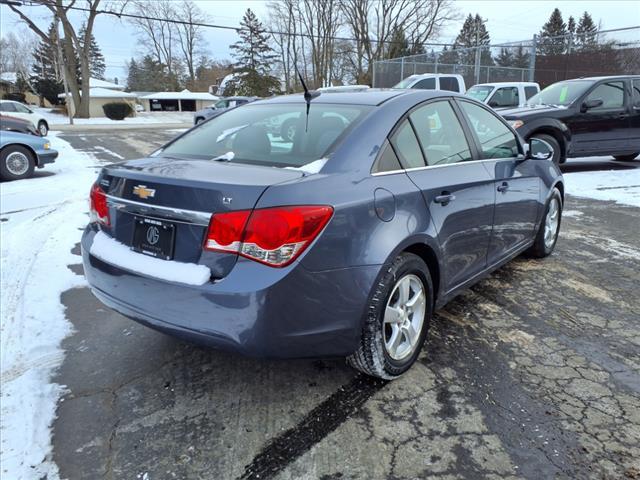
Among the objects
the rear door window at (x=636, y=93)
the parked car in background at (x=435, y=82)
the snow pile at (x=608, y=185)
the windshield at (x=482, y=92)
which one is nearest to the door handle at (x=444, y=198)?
the snow pile at (x=608, y=185)

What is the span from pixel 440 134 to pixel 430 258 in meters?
0.84

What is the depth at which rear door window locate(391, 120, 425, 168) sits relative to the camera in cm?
269

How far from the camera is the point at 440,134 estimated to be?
3.12 m

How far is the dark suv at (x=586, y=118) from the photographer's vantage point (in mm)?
8914

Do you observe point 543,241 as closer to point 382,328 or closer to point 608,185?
point 382,328

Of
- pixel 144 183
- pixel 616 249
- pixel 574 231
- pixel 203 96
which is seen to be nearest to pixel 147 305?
pixel 144 183

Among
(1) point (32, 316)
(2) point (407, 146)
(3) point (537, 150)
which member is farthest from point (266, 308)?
(3) point (537, 150)

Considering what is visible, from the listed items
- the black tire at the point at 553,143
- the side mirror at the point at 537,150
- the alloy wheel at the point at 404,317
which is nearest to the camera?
the alloy wheel at the point at 404,317

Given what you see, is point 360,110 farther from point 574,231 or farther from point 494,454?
point 574,231

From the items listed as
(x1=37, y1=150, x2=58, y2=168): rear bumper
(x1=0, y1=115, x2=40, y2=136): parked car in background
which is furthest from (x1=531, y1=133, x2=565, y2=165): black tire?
(x1=0, y1=115, x2=40, y2=136): parked car in background

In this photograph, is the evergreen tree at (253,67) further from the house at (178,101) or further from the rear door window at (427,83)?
the rear door window at (427,83)

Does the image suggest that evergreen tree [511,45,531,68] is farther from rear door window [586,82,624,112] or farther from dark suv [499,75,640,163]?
rear door window [586,82,624,112]

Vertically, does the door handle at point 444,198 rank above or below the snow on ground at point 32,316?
above

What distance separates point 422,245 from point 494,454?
1.08 m
